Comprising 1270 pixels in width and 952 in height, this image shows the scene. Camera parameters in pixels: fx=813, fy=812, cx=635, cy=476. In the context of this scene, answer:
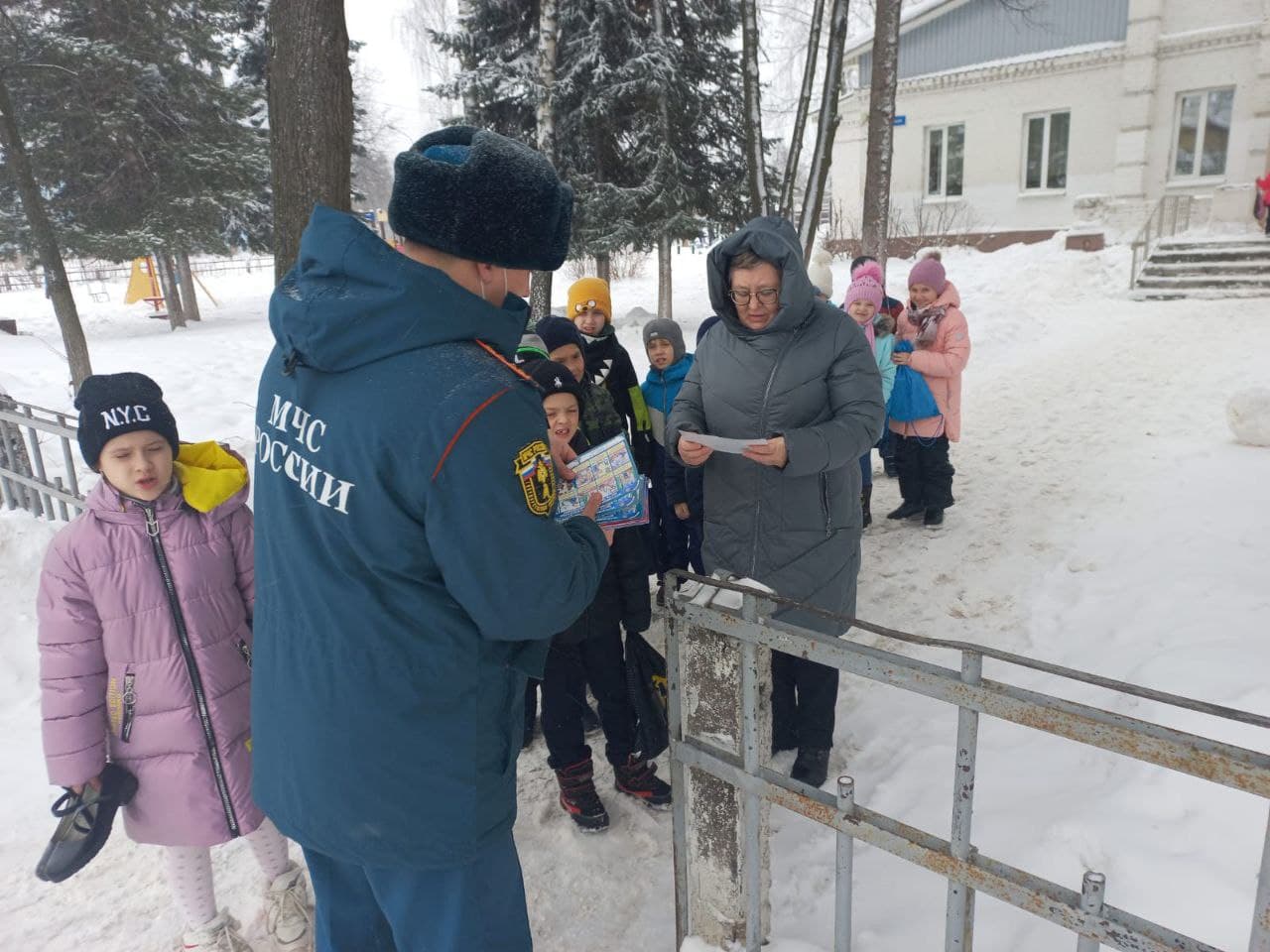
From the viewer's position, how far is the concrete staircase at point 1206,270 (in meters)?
14.2

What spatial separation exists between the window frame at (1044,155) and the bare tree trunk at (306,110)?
19.8 meters

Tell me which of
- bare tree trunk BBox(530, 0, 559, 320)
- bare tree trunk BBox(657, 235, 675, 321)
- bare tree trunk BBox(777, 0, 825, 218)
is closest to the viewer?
bare tree trunk BBox(777, 0, 825, 218)

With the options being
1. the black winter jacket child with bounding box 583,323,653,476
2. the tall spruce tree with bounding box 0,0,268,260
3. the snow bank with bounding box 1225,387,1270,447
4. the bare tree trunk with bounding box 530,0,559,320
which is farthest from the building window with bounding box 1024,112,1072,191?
the black winter jacket child with bounding box 583,323,653,476

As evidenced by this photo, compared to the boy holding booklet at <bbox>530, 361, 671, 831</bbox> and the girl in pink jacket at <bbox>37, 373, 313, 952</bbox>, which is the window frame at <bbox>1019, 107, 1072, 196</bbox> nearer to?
the boy holding booklet at <bbox>530, 361, 671, 831</bbox>

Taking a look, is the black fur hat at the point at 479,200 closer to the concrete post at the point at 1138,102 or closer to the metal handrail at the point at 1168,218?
the metal handrail at the point at 1168,218

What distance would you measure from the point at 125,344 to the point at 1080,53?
70.9 feet

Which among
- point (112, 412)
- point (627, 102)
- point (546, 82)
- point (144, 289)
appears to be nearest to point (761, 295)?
point (112, 412)

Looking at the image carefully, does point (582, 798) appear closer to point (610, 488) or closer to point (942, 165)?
point (610, 488)

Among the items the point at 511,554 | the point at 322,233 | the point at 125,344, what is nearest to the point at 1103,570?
the point at 511,554

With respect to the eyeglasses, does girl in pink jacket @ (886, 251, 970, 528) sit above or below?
below

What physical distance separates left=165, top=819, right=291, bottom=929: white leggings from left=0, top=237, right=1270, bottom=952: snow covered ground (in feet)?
0.79

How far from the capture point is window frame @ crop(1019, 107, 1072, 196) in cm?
1964

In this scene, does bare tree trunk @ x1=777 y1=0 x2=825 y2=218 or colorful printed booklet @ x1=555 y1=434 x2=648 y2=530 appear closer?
colorful printed booklet @ x1=555 y1=434 x2=648 y2=530

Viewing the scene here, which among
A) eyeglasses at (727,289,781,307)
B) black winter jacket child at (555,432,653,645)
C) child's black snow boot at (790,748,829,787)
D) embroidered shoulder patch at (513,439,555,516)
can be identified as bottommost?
child's black snow boot at (790,748,829,787)
